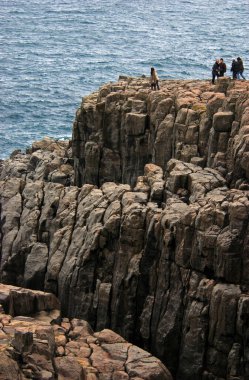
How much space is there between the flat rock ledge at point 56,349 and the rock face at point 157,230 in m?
3.76

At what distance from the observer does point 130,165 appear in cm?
9462

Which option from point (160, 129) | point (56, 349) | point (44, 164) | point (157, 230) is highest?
point (160, 129)

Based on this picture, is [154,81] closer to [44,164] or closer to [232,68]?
[232,68]

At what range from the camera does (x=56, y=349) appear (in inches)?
2586

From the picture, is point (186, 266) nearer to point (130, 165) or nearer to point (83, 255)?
point (83, 255)

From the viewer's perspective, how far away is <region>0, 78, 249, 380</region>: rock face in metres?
68.8

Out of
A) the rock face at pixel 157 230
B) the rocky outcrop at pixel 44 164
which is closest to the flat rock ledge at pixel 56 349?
the rock face at pixel 157 230

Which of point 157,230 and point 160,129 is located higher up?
point 160,129

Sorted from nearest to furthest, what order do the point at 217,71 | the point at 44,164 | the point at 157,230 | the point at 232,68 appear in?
1. the point at 157,230
2. the point at 232,68
3. the point at 217,71
4. the point at 44,164

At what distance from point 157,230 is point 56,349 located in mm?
13093

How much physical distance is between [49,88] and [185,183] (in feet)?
366

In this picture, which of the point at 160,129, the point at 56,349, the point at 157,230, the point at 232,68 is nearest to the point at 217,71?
the point at 232,68

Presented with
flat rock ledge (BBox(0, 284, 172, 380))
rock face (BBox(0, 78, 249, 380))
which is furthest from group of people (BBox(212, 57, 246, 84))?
flat rock ledge (BBox(0, 284, 172, 380))

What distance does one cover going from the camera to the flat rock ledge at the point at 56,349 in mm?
60531
